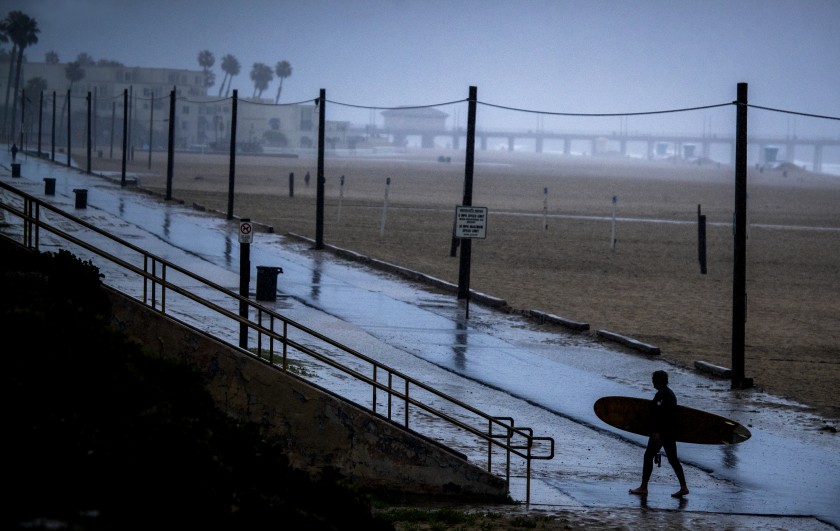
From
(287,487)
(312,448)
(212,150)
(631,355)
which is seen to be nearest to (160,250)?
(631,355)

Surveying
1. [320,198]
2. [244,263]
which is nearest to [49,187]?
[320,198]

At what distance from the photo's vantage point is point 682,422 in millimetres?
14844

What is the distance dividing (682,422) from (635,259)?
26.2 m

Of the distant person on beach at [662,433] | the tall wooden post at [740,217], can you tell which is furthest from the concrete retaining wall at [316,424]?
A: the tall wooden post at [740,217]

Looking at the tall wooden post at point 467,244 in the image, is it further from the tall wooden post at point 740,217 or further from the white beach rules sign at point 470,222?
the tall wooden post at point 740,217

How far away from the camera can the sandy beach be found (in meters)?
24.3

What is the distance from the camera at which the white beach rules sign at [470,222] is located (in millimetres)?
28159

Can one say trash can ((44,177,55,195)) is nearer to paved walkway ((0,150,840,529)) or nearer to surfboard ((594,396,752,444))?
paved walkway ((0,150,840,529))

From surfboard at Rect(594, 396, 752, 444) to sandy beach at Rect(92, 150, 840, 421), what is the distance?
12.3ft

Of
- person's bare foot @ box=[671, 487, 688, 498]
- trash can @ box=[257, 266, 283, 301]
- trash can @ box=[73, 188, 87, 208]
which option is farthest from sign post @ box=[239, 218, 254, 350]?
trash can @ box=[73, 188, 87, 208]

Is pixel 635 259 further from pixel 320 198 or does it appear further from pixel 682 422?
pixel 682 422

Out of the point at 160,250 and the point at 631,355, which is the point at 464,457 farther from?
the point at 160,250

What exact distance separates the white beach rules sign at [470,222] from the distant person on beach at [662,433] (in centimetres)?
1508

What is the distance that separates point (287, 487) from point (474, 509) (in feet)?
11.1
